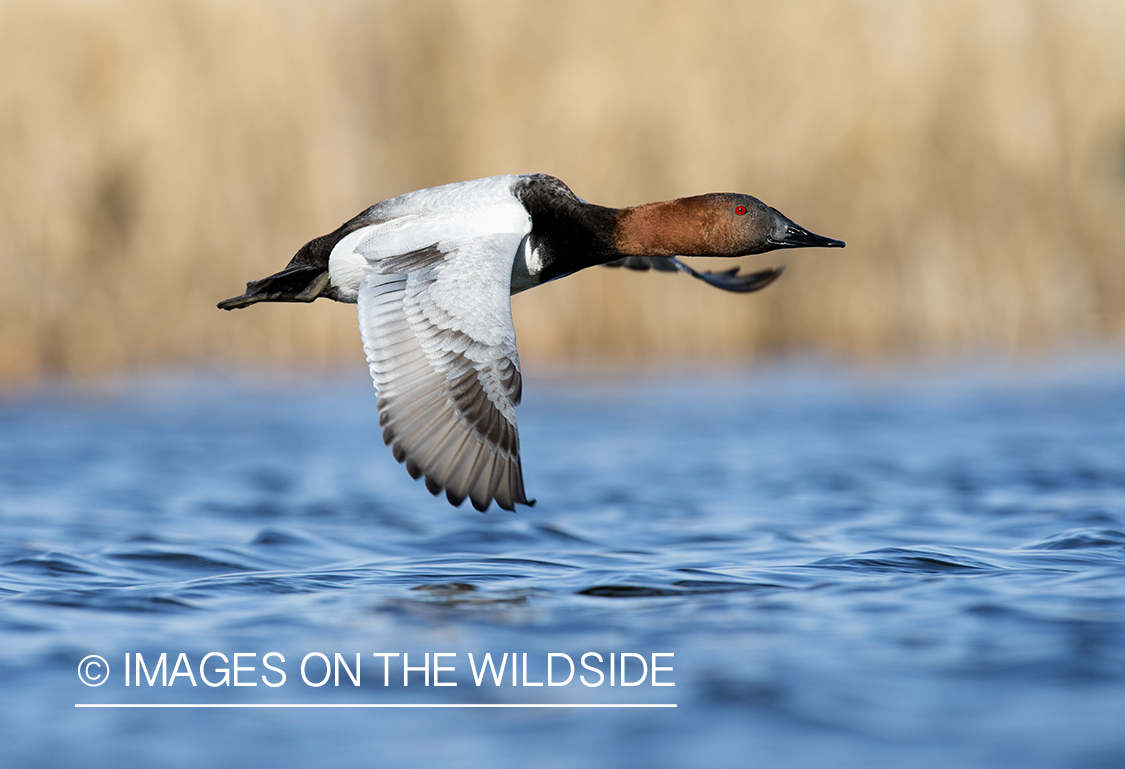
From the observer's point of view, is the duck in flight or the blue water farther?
the duck in flight

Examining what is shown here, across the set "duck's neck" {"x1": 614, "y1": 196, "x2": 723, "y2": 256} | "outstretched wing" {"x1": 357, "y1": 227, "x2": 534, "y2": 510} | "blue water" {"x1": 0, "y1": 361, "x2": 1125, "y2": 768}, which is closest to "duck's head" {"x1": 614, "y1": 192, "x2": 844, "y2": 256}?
"duck's neck" {"x1": 614, "y1": 196, "x2": 723, "y2": 256}

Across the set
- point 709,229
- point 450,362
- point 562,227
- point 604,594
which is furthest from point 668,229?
point 604,594

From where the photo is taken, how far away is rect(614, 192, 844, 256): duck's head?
5.68 metres

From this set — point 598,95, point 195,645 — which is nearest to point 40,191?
point 598,95

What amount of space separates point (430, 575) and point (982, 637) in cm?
218

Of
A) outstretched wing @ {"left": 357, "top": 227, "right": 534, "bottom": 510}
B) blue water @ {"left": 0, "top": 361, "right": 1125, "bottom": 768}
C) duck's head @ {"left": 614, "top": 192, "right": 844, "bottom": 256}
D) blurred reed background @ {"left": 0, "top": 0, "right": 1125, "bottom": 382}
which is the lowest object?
blue water @ {"left": 0, "top": 361, "right": 1125, "bottom": 768}

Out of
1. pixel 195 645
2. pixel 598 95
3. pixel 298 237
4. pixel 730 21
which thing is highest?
pixel 730 21

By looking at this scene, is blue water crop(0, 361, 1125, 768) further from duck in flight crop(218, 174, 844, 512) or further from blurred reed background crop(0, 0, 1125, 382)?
blurred reed background crop(0, 0, 1125, 382)

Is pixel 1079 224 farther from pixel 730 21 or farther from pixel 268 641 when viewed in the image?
pixel 268 641

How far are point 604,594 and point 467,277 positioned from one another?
1.34 m

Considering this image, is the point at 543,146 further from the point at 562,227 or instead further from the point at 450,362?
the point at 450,362

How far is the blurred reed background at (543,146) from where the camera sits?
11406 mm

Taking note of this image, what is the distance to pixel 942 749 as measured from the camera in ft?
10.4

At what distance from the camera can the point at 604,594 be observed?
15.6 ft
